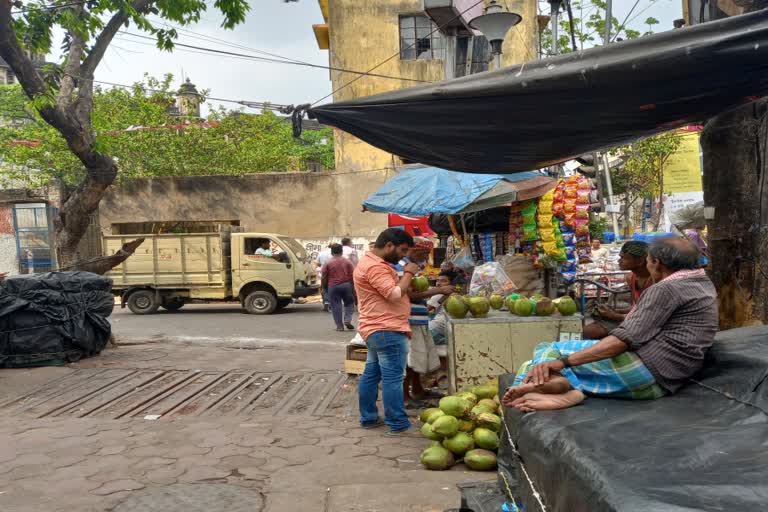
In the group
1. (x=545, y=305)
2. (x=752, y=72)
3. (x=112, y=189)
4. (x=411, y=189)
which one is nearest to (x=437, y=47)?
(x=112, y=189)

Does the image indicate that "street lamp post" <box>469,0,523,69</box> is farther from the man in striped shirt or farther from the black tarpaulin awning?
the black tarpaulin awning

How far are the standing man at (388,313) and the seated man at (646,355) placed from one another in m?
2.14

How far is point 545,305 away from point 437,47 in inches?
669

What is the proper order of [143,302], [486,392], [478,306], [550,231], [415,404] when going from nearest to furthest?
[486,392] < [478,306] < [415,404] < [550,231] < [143,302]

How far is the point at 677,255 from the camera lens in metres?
3.06

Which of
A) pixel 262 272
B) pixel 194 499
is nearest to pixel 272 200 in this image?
pixel 262 272

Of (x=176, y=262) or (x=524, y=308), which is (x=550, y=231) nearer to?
(x=524, y=308)

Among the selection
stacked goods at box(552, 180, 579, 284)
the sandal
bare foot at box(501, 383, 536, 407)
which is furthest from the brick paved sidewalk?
stacked goods at box(552, 180, 579, 284)

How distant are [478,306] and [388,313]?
2.58ft

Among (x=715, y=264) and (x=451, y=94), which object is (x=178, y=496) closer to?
(x=451, y=94)

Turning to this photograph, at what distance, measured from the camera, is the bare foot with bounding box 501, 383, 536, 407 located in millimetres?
3008

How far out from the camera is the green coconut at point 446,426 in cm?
429

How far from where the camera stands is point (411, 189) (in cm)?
840

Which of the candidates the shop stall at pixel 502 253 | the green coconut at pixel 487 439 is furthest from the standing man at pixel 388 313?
the green coconut at pixel 487 439
